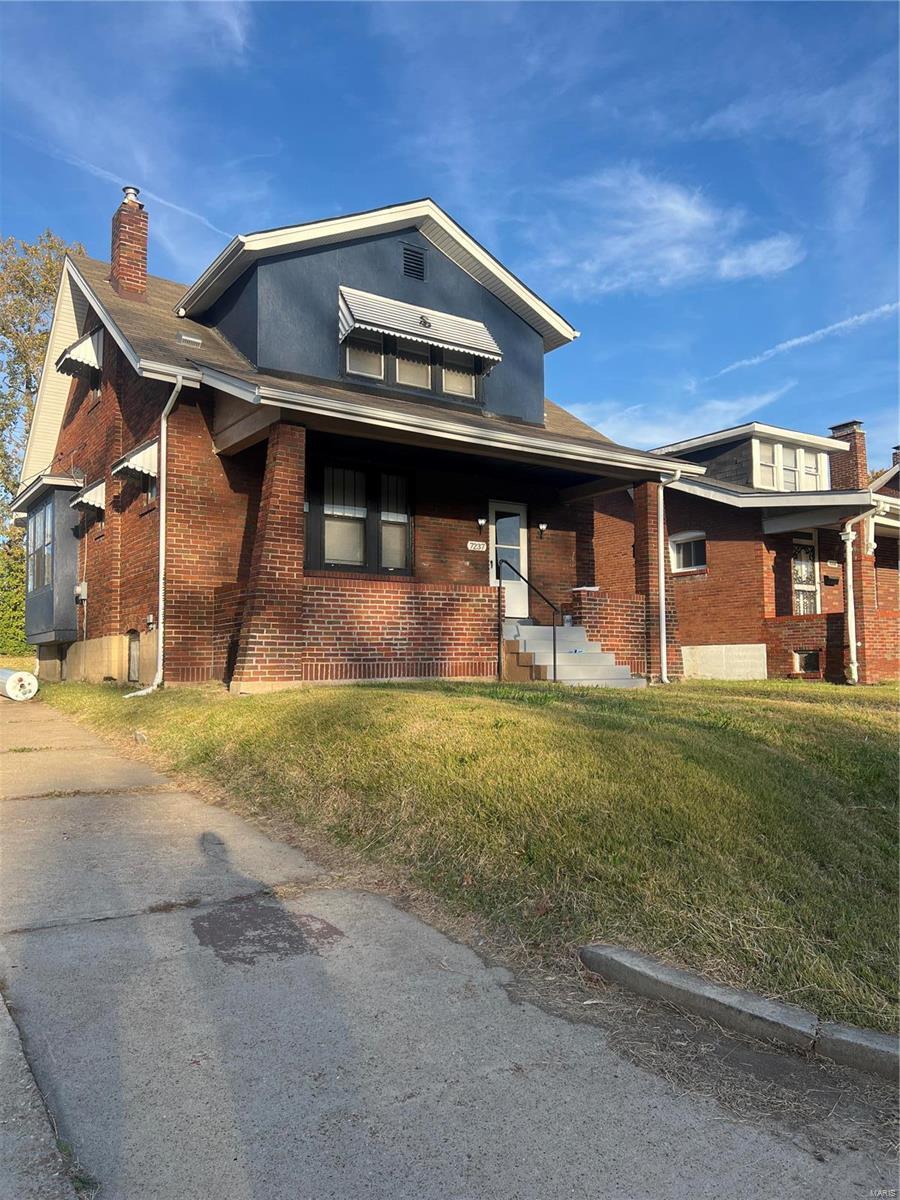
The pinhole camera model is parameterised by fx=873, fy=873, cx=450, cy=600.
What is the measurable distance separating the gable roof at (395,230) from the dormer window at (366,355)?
1456mm

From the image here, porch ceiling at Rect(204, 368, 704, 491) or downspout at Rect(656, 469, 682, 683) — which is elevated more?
porch ceiling at Rect(204, 368, 704, 491)

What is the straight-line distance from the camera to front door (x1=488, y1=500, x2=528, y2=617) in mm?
14172

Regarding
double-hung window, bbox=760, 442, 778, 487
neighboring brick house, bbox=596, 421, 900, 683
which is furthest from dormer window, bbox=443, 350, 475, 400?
double-hung window, bbox=760, 442, 778, 487

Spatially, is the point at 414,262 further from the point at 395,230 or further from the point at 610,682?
the point at 610,682

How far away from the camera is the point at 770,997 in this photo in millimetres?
3191

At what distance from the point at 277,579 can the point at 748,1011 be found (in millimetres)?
7669

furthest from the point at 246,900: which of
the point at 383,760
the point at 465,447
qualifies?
the point at 465,447

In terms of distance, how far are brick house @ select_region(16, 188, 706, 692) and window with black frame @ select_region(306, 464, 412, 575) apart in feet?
0.11

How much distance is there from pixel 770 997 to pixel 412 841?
2065 mm

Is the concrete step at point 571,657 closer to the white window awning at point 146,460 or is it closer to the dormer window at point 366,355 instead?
the dormer window at point 366,355

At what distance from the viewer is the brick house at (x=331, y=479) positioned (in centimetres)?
1052

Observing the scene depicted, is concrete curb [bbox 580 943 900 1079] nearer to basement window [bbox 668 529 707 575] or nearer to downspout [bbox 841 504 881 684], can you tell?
downspout [bbox 841 504 881 684]

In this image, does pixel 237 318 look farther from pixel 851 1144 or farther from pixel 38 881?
pixel 851 1144

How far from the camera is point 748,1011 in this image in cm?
309
